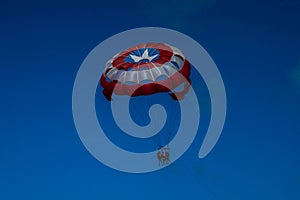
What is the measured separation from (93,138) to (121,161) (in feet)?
7.74

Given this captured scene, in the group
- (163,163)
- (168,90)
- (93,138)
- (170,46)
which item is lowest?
(163,163)

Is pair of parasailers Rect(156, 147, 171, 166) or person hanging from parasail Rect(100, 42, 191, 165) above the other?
person hanging from parasail Rect(100, 42, 191, 165)

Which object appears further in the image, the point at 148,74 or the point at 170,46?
the point at 170,46

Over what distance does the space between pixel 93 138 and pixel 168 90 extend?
556 centimetres

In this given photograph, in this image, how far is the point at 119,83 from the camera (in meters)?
20.8

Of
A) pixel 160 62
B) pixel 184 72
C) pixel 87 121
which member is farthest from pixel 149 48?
pixel 87 121

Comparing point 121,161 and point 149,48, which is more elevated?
point 149,48

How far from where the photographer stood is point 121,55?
20.8m

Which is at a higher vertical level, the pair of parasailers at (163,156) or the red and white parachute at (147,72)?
the red and white parachute at (147,72)

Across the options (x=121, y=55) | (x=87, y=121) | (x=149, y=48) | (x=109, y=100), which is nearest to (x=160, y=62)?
(x=149, y=48)

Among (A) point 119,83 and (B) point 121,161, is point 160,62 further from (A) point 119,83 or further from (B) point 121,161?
(B) point 121,161

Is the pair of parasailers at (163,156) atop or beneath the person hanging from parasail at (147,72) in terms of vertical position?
beneath

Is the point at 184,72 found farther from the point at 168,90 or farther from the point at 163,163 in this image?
the point at 163,163

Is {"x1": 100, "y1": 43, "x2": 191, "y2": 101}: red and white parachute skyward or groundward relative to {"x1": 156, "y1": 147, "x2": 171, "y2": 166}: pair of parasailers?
skyward
